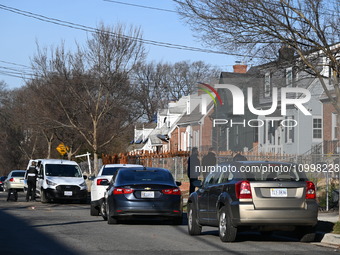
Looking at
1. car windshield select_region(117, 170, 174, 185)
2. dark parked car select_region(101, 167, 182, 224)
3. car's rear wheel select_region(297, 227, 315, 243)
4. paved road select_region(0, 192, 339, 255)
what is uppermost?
car windshield select_region(117, 170, 174, 185)

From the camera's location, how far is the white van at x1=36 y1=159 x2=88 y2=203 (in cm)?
2827

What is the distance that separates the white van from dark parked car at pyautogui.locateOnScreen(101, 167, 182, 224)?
10.3m

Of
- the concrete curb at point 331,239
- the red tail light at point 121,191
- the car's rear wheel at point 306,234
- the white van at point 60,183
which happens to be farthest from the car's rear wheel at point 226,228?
the white van at point 60,183

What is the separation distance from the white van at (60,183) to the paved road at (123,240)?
30.1 ft

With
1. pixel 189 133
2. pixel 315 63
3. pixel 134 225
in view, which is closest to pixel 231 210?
pixel 134 225

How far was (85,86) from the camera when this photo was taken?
42656 millimetres

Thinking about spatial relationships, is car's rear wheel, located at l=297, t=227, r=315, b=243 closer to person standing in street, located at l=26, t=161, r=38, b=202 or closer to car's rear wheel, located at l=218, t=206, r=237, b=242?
car's rear wheel, located at l=218, t=206, r=237, b=242

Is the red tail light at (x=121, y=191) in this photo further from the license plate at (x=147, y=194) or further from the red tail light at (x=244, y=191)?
the red tail light at (x=244, y=191)

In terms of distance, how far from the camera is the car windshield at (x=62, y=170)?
3003 centimetres

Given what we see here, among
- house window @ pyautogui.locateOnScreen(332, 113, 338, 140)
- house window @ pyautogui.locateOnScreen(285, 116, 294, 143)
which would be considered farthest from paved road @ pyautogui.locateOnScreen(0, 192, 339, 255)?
house window @ pyautogui.locateOnScreen(285, 116, 294, 143)

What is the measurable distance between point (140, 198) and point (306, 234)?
490 centimetres

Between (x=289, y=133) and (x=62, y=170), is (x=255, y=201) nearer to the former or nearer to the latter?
(x=62, y=170)

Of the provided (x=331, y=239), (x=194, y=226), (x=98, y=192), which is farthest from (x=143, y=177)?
(x=331, y=239)

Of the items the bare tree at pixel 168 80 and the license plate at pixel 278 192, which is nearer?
the license plate at pixel 278 192
